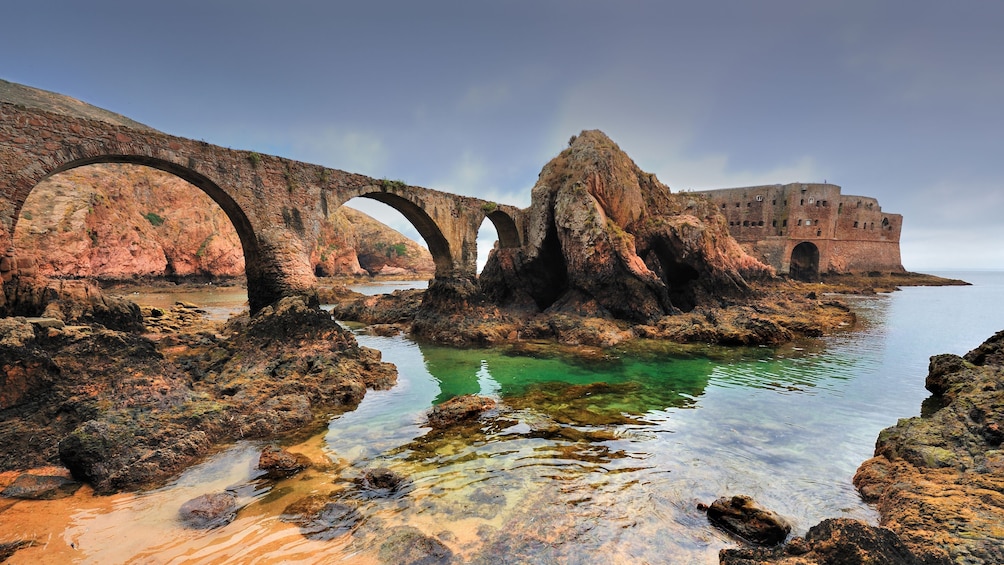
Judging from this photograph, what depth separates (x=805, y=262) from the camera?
5038 centimetres

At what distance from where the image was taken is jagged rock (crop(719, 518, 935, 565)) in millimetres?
2594

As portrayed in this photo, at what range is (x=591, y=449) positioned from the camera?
648 centimetres

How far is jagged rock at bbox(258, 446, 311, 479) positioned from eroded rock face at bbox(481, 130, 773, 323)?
14364 mm

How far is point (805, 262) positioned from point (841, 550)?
60.6m

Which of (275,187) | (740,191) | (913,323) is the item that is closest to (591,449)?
(275,187)

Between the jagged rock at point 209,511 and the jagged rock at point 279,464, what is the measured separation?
27.8 inches

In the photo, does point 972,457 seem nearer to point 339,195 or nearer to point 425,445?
point 425,445

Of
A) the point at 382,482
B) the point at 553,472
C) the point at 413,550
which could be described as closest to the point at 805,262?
the point at 553,472

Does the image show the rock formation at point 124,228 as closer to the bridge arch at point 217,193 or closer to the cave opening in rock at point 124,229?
the cave opening in rock at point 124,229

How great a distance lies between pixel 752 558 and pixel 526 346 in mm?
12297

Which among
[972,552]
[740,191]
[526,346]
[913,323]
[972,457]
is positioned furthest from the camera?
[740,191]

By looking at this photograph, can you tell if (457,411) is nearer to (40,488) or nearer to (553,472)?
(553,472)

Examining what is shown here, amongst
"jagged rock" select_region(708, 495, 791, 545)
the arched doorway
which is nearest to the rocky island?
"jagged rock" select_region(708, 495, 791, 545)

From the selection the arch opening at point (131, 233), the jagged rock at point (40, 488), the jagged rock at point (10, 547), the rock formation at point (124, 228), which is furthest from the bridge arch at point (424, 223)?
the jagged rock at point (10, 547)
